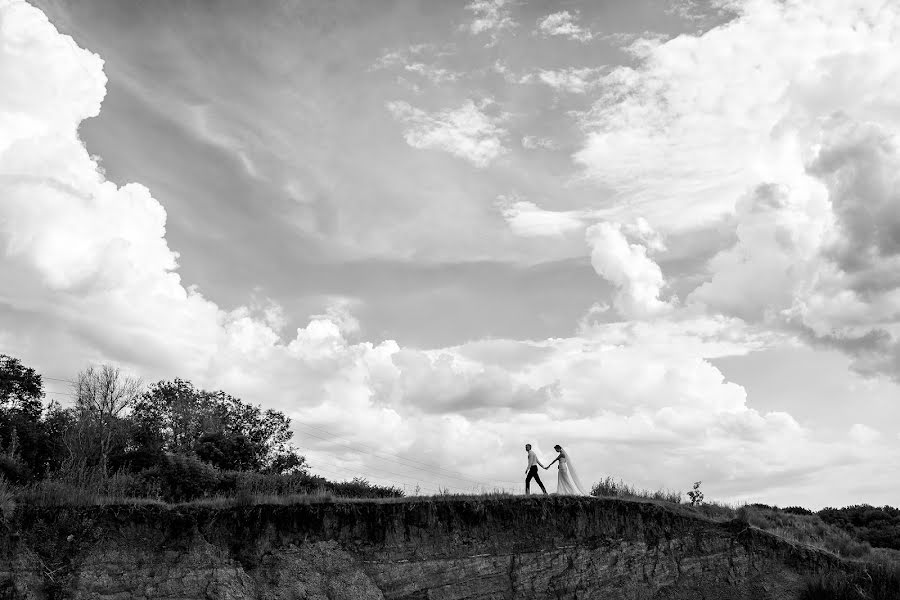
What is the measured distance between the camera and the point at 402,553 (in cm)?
1847

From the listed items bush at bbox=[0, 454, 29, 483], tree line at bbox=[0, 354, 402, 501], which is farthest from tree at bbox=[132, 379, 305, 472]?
bush at bbox=[0, 454, 29, 483]

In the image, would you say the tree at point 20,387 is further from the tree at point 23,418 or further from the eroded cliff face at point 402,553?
the eroded cliff face at point 402,553

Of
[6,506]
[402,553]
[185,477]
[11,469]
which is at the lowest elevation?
[402,553]

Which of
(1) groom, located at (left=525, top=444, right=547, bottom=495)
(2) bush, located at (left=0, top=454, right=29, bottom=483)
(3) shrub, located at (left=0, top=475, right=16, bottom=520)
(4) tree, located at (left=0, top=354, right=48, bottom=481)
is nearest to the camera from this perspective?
(3) shrub, located at (left=0, top=475, right=16, bottom=520)

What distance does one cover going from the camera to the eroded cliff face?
53.3ft

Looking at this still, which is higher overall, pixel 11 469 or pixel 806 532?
pixel 11 469

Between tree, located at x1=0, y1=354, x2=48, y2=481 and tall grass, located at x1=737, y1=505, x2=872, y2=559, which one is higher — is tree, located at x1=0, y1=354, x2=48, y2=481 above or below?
above

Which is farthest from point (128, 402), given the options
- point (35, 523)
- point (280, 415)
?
point (35, 523)

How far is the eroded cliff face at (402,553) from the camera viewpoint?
16234mm

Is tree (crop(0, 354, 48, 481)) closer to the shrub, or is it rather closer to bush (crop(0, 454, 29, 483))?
bush (crop(0, 454, 29, 483))

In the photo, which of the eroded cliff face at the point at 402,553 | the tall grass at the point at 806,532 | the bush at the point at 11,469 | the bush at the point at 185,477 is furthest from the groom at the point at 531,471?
the bush at the point at 11,469

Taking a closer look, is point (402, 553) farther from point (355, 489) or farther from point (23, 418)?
point (23, 418)

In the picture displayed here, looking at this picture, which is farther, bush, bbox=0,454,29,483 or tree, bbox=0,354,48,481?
tree, bbox=0,354,48,481

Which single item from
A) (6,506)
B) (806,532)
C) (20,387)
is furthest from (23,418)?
(806,532)
